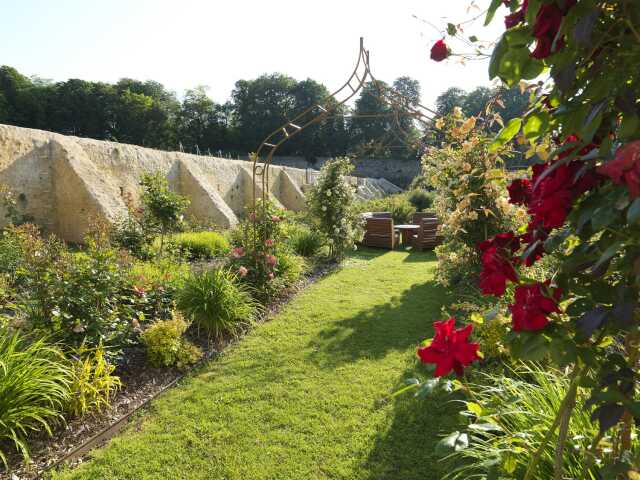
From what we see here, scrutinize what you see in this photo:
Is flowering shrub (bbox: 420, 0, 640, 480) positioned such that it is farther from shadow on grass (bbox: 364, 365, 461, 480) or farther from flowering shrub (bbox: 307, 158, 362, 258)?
flowering shrub (bbox: 307, 158, 362, 258)

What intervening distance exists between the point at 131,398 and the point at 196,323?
135 centimetres

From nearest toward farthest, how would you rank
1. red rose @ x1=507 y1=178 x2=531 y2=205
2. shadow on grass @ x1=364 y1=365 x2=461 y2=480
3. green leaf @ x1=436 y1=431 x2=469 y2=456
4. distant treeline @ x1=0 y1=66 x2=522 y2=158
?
1. red rose @ x1=507 y1=178 x2=531 y2=205
2. green leaf @ x1=436 y1=431 x2=469 y2=456
3. shadow on grass @ x1=364 y1=365 x2=461 y2=480
4. distant treeline @ x1=0 y1=66 x2=522 y2=158

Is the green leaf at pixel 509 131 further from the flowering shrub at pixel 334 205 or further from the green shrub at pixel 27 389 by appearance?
the flowering shrub at pixel 334 205

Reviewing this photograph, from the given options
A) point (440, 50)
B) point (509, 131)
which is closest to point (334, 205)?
point (440, 50)

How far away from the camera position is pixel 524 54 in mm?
810

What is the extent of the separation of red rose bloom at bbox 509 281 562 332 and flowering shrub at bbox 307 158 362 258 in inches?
306

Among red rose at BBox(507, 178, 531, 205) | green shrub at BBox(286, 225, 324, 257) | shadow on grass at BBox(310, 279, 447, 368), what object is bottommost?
shadow on grass at BBox(310, 279, 447, 368)

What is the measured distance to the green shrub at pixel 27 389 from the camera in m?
2.54

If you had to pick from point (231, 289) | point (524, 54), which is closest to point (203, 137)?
point (231, 289)

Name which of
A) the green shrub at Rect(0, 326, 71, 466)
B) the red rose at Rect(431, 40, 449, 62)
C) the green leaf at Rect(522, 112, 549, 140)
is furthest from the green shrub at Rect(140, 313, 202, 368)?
the green leaf at Rect(522, 112, 549, 140)

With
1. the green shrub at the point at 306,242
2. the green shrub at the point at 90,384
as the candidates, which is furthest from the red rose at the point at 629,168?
the green shrub at the point at 306,242

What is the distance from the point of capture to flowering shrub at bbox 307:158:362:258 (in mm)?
8742

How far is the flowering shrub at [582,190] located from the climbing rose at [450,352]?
237 mm

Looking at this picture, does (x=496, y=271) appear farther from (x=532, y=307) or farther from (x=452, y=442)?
(x=452, y=442)
